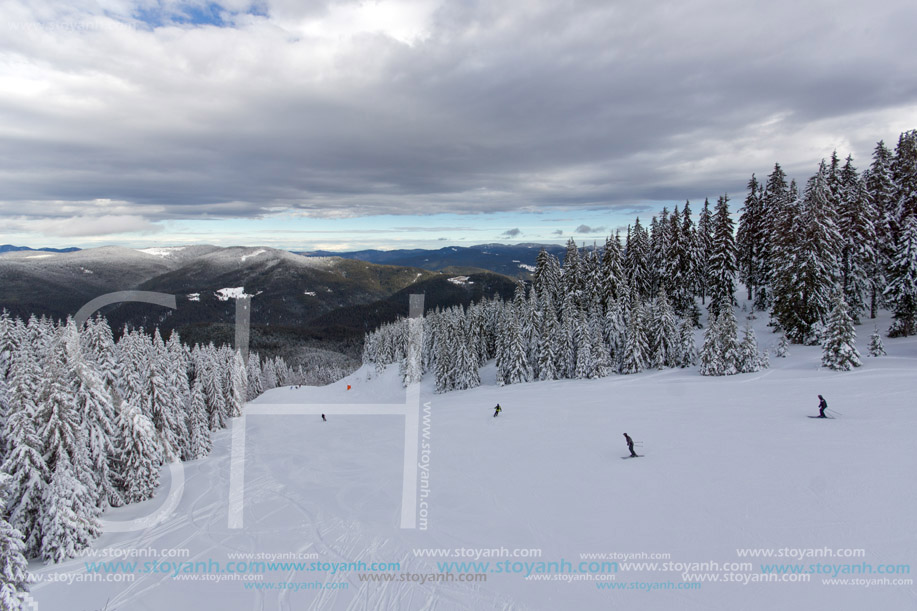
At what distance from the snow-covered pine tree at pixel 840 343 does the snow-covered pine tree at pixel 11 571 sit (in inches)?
1732

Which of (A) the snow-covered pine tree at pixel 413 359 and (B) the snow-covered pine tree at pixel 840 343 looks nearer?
(B) the snow-covered pine tree at pixel 840 343

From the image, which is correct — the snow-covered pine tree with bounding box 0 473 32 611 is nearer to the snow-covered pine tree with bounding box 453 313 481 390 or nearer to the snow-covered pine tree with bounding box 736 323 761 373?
the snow-covered pine tree with bounding box 736 323 761 373

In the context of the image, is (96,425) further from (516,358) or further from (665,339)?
(665,339)

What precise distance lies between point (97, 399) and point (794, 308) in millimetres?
53607

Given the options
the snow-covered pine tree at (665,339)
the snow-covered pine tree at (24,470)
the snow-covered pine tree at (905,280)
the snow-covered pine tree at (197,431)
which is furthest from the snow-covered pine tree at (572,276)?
the snow-covered pine tree at (24,470)

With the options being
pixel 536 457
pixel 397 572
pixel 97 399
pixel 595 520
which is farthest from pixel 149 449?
pixel 595 520

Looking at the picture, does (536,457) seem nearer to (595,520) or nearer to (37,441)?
(595,520)

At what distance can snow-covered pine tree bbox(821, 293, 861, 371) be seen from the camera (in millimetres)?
28625

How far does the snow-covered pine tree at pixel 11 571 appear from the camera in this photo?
1258 centimetres

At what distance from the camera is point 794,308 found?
3722cm

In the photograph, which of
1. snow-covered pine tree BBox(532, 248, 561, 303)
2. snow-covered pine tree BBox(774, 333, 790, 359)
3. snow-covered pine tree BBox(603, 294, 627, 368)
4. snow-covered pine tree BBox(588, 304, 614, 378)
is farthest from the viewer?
snow-covered pine tree BBox(532, 248, 561, 303)

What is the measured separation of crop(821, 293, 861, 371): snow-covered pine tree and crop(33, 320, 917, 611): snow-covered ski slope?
0.98m

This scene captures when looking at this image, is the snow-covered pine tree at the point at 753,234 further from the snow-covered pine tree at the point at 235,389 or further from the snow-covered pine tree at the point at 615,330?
the snow-covered pine tree at the point at 235,389

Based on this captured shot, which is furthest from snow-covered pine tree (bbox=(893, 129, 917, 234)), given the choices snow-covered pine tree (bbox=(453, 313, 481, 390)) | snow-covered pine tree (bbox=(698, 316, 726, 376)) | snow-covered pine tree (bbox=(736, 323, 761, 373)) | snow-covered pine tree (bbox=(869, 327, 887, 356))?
snow-covered pine tree (bbox=(453, 313, 481, 390))
